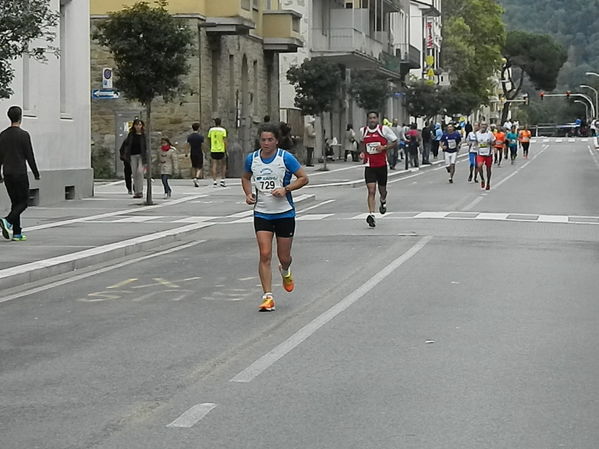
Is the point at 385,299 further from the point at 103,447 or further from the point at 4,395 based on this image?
the point at 103,447

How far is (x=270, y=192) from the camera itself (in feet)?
40.7

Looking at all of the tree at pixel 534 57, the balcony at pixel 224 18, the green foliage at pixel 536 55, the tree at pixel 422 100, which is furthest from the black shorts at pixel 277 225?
the green foliage at pixel 536 55

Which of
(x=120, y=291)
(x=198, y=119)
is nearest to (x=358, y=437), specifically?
(x=120, y=291)

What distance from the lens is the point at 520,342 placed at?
1053 cm

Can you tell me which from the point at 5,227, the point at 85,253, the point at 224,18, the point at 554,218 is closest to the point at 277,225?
the point at 85,253

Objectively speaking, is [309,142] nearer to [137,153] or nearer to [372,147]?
[137,153]

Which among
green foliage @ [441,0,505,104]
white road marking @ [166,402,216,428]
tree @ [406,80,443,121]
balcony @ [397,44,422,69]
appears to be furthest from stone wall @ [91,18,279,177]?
green foliage @ [441,0,505,104]

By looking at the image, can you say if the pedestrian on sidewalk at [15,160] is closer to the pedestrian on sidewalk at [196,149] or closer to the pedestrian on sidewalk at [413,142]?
the pedestrian on sidewalk at [196,149]

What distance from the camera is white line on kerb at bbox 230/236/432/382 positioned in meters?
9.22

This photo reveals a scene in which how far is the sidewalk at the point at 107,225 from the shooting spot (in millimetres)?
16500

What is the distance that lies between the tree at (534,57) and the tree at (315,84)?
341 feet

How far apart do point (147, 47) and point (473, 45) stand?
3057 inches

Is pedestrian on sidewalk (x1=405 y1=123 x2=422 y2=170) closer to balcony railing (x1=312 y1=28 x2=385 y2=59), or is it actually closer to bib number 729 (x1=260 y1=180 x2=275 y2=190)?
balcony railing (x1=312 y1=28 x2=385 y2=59)

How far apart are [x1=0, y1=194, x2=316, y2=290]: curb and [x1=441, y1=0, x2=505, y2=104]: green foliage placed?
8007 cm
